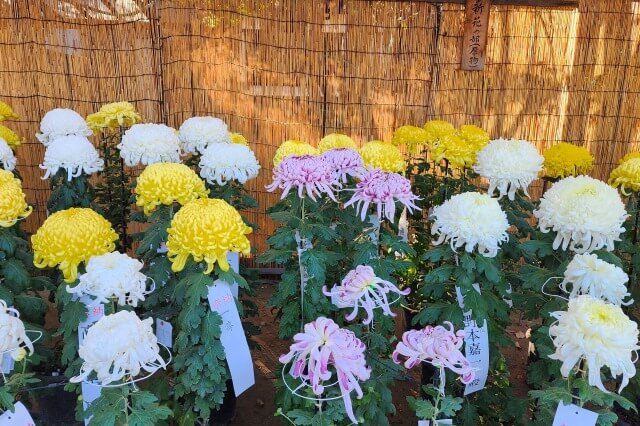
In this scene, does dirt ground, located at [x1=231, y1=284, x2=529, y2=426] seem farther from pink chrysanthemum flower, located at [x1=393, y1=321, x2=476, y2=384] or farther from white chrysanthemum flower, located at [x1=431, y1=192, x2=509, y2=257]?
pink chrysanthemum flower, located at [x1=393, y1=321, x2=476, y2=384]

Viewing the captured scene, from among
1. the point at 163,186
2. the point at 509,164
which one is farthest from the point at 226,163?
the point at 509,164

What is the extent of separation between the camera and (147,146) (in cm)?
225

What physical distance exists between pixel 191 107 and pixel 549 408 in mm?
2771

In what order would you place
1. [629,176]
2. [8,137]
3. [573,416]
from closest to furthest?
[573,416] < [629,176] < [8,137]

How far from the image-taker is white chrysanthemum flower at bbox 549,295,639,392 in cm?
128

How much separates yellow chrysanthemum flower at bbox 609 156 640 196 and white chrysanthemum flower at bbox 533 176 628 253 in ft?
2.19

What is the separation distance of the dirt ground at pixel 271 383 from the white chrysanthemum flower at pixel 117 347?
103cm

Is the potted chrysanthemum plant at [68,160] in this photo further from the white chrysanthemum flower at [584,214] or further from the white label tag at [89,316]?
the white chrysanthemum flower at [584,214]

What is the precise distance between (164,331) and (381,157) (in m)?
1.14

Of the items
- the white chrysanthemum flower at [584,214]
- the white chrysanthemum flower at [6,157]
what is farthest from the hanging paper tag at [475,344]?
the white chrysanthemum flower at [6,157]

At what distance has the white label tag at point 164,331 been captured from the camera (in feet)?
6.41

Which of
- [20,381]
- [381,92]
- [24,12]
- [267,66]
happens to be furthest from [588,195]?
[24,12]

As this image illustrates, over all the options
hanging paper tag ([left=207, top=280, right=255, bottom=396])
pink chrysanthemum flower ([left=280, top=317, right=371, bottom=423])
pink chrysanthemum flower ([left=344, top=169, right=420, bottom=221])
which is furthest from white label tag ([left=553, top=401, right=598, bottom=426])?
hanging paper tag ([left=207, top=280, right=255, bottom=396])

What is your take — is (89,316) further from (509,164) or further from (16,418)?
(509,164)
